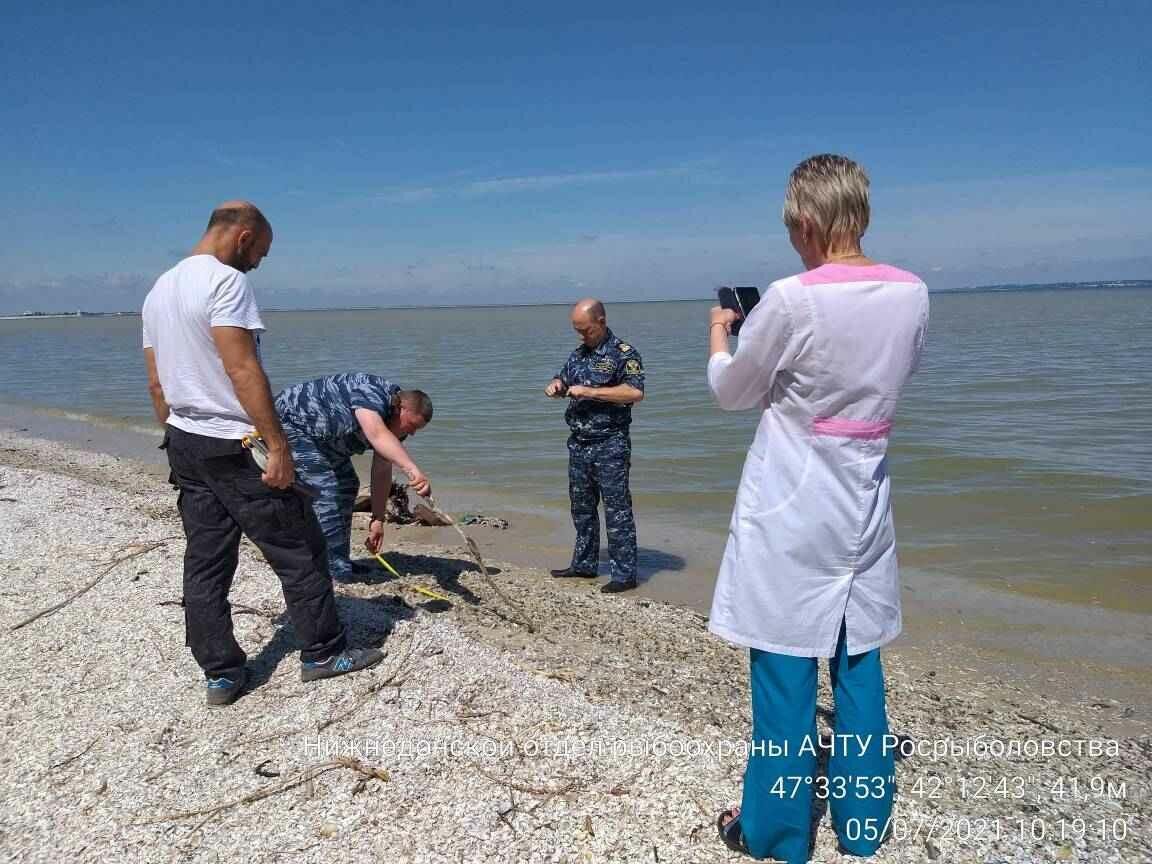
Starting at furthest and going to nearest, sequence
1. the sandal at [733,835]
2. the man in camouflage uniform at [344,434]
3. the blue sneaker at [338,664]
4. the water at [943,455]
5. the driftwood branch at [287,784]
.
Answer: the water at [943,455]
the man in camouflage uniform at [344,434]
the blue sneaker at [338,664]
the driftwood branch at [287,784]
the sandal at [733,835]

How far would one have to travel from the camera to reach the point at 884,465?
239 cm

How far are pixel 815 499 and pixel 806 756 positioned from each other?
31.3 inches

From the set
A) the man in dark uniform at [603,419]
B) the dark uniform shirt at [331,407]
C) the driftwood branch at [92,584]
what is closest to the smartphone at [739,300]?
the dark uniform shirt at [331,407]

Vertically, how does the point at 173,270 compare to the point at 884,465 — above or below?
above

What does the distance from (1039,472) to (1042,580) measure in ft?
12.4

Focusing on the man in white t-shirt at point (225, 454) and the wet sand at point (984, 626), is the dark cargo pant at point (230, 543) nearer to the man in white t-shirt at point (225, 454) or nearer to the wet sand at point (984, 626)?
the man in white t-shirt at point (225, 454)

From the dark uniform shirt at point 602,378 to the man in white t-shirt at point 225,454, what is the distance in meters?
2.45

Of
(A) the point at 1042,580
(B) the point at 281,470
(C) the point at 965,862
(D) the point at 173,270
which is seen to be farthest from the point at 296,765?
(A) the point at 1042,580

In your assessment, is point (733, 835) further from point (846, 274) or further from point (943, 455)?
point (943, 455)

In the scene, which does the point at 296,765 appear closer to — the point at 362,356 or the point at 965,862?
the point at 965,862

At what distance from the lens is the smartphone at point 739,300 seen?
2541mm

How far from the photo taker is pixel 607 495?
5.88 m

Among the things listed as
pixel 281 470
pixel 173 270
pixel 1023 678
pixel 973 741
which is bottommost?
pixel 1023 678

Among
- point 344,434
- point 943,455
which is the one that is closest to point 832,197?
point 344,434
